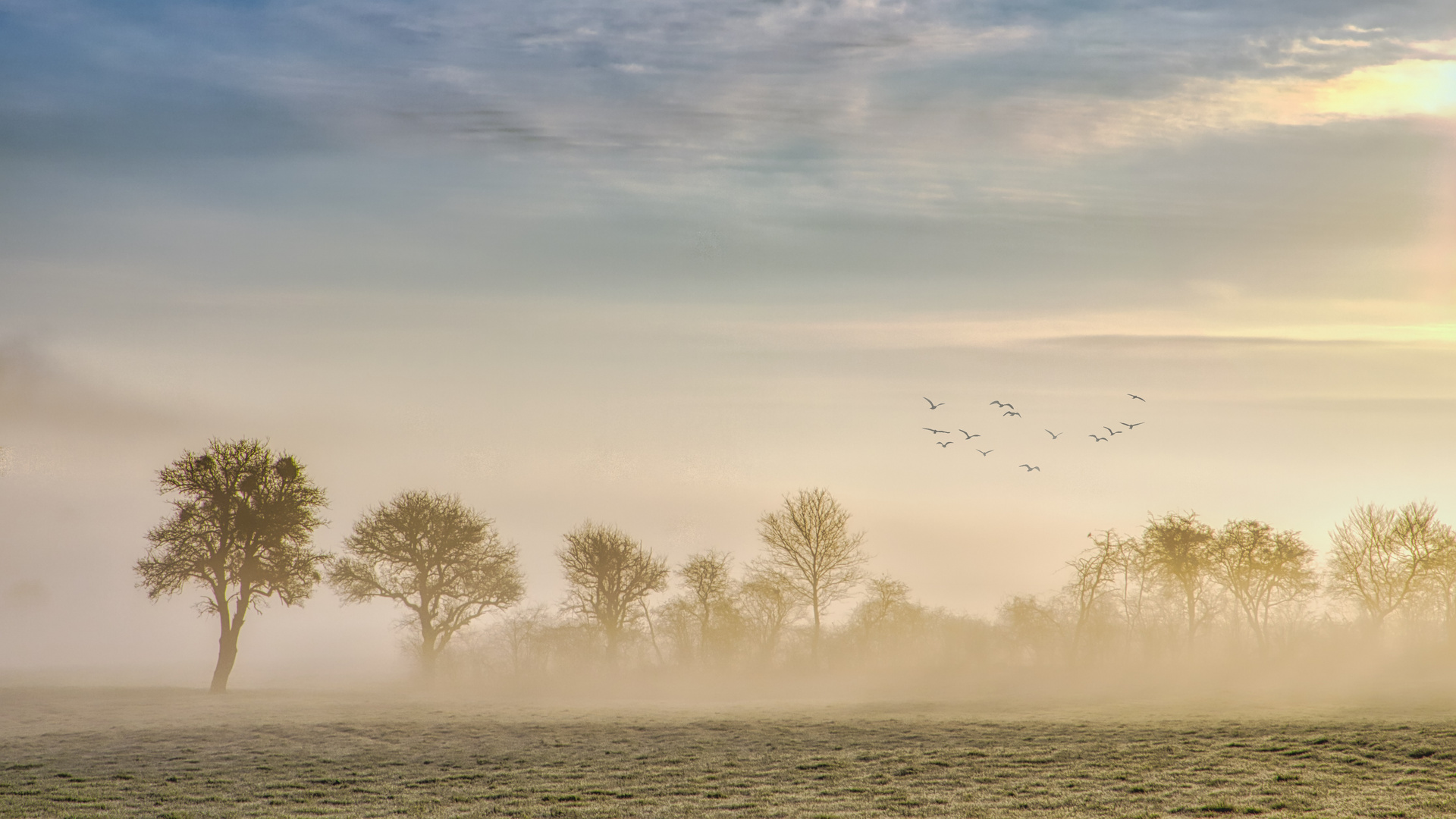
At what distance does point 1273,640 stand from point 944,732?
59.0 meters

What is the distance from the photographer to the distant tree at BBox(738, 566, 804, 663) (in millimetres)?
80875

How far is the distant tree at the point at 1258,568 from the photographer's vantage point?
83.2 meters

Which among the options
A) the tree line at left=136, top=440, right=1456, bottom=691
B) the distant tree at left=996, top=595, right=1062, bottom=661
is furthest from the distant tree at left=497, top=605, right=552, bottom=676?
the distant tree at left=996, top=595, right=1062, bottom=661

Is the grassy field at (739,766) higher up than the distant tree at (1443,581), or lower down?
lower down

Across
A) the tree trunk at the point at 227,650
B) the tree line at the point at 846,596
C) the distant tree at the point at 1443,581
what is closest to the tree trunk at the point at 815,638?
the tree line at the point at 846,596

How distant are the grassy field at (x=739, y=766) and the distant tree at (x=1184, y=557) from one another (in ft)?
157

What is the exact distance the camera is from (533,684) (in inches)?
3036

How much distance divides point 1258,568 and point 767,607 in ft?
137

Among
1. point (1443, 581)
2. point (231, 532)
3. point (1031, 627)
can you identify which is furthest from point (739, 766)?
point (1443, 581)

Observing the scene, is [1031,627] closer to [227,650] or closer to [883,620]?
[883,620]

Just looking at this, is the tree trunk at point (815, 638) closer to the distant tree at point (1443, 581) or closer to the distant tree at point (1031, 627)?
the distant tree at point (1031, 627)

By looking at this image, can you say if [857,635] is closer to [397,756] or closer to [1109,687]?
[1109,687]

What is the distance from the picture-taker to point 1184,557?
8200 cm

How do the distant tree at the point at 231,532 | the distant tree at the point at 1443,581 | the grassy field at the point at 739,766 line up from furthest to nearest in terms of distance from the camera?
the distant tree at the point at 1443,581, the distant tree at the point at 231,532, the grassy field at the point at 739,766
